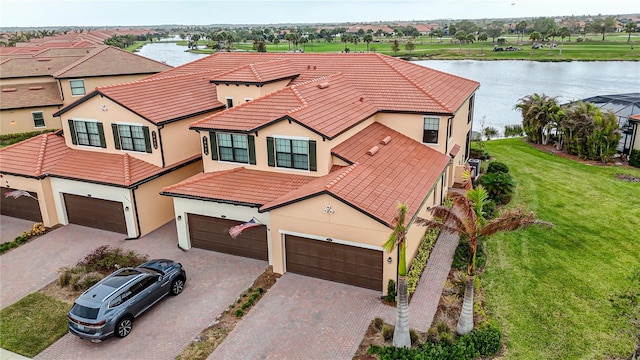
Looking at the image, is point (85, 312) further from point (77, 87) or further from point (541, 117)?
point (541, 117)

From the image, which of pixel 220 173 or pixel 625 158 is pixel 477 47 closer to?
pixel 625 158

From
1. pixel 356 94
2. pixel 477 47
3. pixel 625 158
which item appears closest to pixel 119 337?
pixel 356 94

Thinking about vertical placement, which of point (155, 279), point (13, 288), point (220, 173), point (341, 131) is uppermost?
point (341, 131)

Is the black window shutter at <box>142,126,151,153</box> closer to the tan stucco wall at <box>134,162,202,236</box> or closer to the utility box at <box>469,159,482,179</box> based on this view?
the tan stucco wall at <box>134,162,202,236</box>

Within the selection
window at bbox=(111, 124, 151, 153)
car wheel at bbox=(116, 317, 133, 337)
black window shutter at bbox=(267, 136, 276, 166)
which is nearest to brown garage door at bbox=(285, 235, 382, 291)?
black window shutter at bbox=(267, 136, 276, 166)

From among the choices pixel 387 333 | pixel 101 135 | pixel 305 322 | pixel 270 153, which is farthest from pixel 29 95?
pixel 387 333

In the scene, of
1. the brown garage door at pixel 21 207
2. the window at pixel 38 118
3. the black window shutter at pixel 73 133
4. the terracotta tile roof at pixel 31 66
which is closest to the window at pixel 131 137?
the black window shutter at pixel 73 133

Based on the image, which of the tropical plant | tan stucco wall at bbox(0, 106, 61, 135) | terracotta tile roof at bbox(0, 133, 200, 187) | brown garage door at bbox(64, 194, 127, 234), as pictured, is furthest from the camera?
tan stucco wall at bbox(0, 106, 61, 135)
